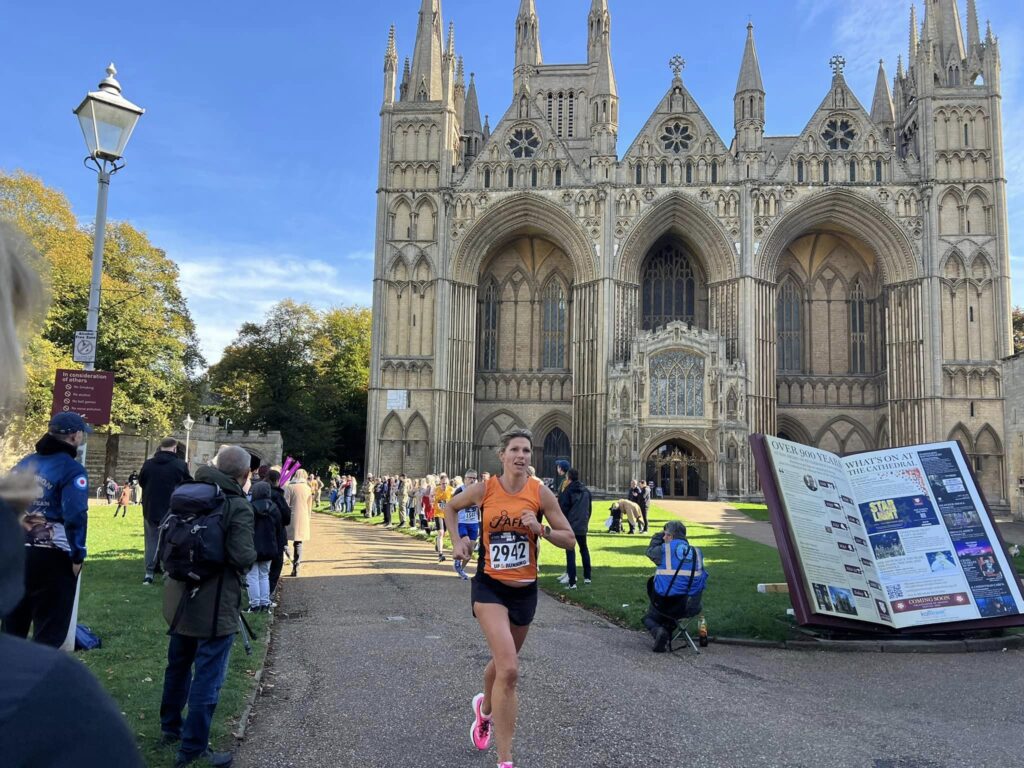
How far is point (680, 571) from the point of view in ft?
26.6

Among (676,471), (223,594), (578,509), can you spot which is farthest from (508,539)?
(676,471)

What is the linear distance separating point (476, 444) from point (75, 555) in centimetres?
3615

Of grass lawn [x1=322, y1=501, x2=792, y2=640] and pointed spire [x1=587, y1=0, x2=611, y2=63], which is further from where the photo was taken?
pointed spire [x1=587, y1=0, x2=611, y2=63]

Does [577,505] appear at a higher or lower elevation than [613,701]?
higher

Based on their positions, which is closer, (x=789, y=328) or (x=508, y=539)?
(x=508, y=539)

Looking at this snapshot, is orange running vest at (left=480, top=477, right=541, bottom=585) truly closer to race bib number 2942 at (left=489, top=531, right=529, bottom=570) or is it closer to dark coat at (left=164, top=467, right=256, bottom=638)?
race bib number 2942 at (left=489, top=531, right=529, bottom=570)

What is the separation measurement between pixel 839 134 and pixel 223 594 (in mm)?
41251

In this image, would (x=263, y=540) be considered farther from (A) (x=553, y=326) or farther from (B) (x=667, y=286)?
(B) (x=667, y=286)

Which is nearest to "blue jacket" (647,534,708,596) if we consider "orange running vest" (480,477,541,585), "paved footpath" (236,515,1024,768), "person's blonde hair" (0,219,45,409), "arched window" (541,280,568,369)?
"paved footpath" (236,515,1024,768)

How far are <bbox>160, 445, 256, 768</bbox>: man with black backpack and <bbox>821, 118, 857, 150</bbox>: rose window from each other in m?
40.4

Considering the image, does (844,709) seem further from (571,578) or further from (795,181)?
(795,181)

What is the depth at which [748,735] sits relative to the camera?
17.3 ft

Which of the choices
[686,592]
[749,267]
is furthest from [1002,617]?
[749,267]

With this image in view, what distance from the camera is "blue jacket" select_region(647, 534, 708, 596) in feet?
26.5
